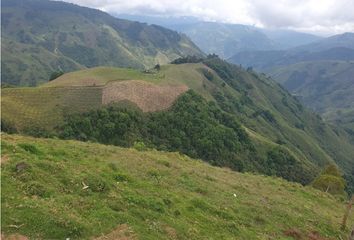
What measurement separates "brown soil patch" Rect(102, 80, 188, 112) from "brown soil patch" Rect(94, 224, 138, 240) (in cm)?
8792

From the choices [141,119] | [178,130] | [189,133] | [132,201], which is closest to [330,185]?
[178,130]

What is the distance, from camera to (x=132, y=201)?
25094 mm

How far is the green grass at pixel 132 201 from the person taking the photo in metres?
20.6

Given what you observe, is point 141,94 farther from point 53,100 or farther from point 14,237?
point 14,237

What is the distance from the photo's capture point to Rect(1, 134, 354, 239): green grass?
2061cm

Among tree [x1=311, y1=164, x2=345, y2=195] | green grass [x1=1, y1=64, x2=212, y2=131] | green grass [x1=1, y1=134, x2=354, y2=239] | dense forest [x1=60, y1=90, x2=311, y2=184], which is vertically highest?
green grass [x1=1, y1=134, x2=354, y2=239]

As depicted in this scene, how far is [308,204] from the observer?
42.5m

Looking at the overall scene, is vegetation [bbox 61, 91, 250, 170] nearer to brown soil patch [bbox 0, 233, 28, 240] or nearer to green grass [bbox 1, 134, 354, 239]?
green grass [bbox 1, 134, 354, 239]

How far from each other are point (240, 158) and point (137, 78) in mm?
40822

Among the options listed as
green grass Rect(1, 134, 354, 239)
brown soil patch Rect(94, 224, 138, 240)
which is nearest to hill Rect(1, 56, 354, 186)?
green grass Rect(1, 134, 354, 239)

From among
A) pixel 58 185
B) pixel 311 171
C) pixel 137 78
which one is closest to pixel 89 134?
pixel 137 78

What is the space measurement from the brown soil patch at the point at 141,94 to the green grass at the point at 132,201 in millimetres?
74222

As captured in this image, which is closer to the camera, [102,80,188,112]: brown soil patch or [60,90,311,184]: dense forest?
[60,90,311,184]: dense forest

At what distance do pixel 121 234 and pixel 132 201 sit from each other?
4162 mm
